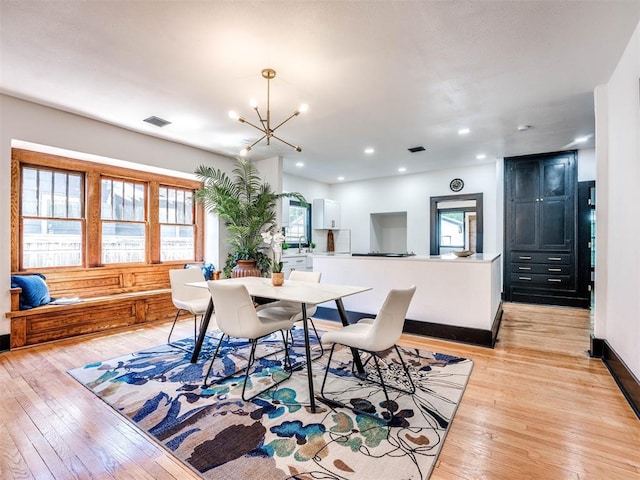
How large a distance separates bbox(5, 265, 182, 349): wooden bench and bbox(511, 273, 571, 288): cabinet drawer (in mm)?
5884

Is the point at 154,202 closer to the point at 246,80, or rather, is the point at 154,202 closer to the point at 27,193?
the point at 27,193

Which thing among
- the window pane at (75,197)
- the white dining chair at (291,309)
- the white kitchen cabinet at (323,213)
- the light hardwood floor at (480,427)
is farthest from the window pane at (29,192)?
the white kitchen cabinet at (323,213)

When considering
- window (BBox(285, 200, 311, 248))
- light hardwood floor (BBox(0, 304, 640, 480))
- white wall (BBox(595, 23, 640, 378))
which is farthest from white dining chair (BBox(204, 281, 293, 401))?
window (BBox(285, 200, 311, 248))

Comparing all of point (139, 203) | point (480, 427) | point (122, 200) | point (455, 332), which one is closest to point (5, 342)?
point (122, 200)

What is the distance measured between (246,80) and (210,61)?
396 mm

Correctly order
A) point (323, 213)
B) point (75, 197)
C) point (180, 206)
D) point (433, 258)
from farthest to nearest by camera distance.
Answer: point (323, 213) < point (180, 206) < point (75, 197) < point (433, 258)

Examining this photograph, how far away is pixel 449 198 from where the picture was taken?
262 inches

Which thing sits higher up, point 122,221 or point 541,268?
point 122,221

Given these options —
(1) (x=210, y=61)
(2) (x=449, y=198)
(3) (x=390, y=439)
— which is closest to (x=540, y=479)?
(3) (x=390, y=439)

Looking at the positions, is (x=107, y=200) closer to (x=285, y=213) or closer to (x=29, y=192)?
(x=29, y=192)

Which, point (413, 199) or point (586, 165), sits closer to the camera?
point (586, 165)

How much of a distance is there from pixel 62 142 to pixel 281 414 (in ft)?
13.0

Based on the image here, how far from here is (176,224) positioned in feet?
18.1

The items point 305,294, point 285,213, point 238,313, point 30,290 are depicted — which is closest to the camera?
point 238,313
